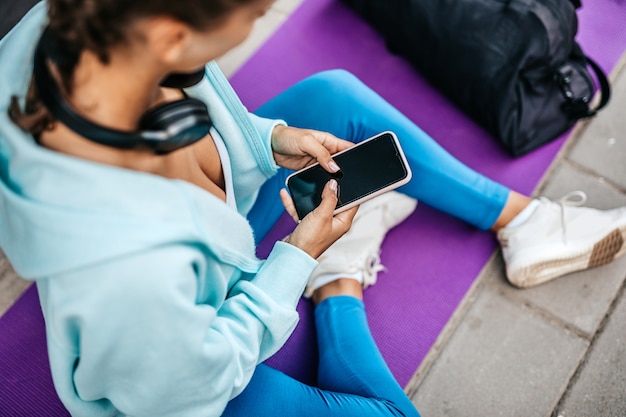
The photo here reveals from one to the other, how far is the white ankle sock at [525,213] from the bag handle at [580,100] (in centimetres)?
31

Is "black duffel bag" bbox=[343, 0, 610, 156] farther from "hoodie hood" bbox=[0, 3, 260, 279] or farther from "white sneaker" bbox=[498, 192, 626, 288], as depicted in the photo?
"hoodie hood" bbox=[0, 3, 260, 279]

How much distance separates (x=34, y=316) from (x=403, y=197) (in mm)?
967

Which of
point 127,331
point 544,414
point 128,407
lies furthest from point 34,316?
point 544,414

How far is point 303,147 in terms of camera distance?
1.09 meters

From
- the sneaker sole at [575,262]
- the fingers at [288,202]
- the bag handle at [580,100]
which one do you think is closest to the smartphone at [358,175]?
the fingers at [288,202]

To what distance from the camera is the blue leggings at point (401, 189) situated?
109 centimetres

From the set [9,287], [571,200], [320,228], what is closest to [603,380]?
[571,200]

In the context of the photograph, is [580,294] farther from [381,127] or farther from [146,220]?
[146,220]

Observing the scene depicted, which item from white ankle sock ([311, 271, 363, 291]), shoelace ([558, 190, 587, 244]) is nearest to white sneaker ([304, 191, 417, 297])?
white ankle sock ([311, 271, 363, 291])

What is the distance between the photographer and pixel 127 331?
689 millimetres

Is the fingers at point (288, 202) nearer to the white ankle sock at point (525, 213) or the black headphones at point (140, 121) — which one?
the black headphones at point (140, 121)

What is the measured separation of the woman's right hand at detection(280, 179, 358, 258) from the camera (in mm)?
975

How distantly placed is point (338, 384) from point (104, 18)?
2.72 ft

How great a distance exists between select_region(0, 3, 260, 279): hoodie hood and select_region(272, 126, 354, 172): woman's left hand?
389 millimetres
